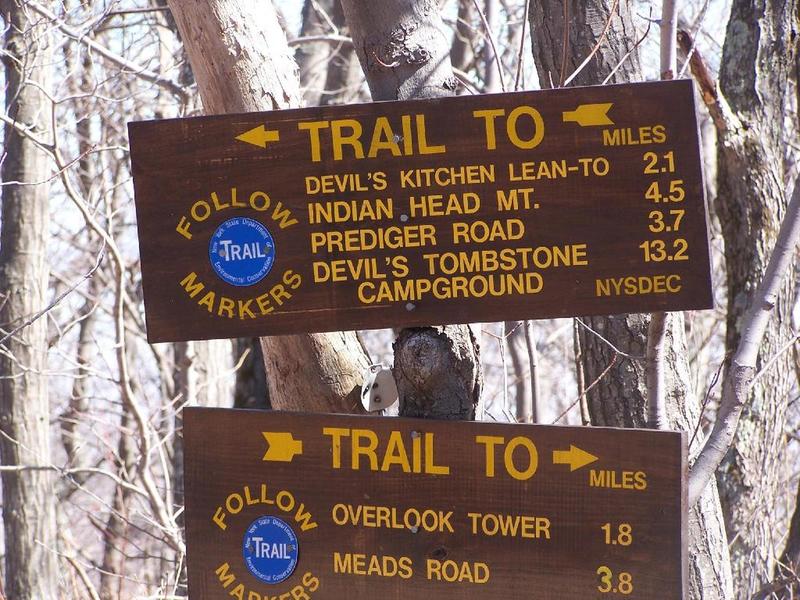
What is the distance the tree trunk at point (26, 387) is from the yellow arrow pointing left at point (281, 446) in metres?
5.11

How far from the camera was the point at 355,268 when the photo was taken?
1746 millimetres

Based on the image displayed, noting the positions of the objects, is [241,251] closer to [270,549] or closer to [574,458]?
[270,549]

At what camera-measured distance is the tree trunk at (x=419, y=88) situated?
1886mm

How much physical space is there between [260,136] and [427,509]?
0.81m

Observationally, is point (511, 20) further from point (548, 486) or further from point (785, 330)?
point (548, 486)

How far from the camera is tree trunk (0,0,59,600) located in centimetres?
643

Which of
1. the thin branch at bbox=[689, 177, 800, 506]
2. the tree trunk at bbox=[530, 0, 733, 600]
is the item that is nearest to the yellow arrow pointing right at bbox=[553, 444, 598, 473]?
the thin branch at bbox=[689, 177, 800, 506]

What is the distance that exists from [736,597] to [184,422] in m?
3.24

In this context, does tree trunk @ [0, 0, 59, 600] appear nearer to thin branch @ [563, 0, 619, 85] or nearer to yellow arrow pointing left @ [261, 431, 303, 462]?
thin branch @ [563, 0, 619, 85]

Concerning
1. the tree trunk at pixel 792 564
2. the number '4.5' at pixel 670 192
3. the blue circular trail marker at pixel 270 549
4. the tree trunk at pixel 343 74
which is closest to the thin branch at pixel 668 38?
the number '4.5' at pixel 670 192

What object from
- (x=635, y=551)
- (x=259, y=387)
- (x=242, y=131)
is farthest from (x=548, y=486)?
(x=259, y=387)

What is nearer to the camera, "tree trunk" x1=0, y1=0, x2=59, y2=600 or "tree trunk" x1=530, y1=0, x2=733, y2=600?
"tree trunk" x1=530, y1=0, x2=733, y2=600

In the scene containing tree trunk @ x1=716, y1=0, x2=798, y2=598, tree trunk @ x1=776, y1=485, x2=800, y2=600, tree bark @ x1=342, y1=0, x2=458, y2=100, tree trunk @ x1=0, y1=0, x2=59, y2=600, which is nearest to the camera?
tree bark @ x1=342, y1=0, x2=458, y2=100

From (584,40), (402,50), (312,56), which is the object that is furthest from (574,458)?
(312,56)
